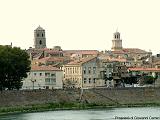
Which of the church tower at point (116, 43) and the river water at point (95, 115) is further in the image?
the church tower at point (116, 43)

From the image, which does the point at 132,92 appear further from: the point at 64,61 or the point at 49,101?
the point at 64,61

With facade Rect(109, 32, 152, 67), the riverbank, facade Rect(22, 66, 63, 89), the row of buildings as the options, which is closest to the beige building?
the row of buildings

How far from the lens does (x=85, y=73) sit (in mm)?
99500

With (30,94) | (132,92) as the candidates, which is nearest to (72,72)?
(132,92)

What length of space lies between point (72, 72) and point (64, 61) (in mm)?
9400

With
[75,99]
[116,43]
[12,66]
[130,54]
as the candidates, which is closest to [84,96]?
[75,99]

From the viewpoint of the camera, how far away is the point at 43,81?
95438mm

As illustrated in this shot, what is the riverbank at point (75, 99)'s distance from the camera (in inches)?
3001

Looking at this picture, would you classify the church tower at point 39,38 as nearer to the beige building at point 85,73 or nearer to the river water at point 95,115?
the beige building at point 85,73

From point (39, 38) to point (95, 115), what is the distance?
3114 inches

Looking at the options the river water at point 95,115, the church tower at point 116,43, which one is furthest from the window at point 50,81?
the church tower at point 116,43

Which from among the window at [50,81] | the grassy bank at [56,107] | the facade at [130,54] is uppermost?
the facade at [130,54]

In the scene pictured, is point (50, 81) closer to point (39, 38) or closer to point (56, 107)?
point (56, 107)

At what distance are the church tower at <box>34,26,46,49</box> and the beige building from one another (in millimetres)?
44348
